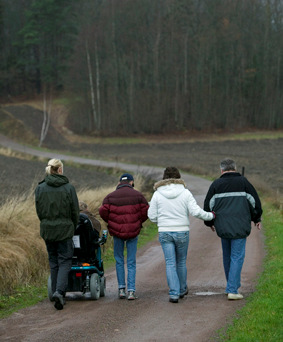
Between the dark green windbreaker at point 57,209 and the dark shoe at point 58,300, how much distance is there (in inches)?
31.0

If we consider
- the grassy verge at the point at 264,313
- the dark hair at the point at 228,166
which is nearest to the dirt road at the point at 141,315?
the grassy verge at the point at 264,313

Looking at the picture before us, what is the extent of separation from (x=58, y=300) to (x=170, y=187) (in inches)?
92.1

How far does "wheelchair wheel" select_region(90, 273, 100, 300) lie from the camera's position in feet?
30.6

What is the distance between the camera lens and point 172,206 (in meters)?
9.27

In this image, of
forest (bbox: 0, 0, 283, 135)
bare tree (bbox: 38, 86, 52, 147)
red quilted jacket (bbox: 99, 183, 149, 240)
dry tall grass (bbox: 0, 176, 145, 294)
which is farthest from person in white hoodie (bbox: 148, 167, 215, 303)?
forest (bbox: 0, 0, 283, 135)

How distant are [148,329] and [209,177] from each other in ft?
107

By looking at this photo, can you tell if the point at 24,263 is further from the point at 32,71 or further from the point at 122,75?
the point at 32,71

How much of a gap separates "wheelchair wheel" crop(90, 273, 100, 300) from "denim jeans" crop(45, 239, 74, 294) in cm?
40

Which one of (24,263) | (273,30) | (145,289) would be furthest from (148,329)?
(273,30)

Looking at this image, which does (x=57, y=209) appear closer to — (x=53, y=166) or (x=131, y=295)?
(x=53, y=166)

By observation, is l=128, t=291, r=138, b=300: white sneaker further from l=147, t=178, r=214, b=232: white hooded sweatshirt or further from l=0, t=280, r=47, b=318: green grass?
l=0, t=280, r=47, b=318: green grass

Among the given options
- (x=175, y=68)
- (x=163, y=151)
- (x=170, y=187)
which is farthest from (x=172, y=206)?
(x=175, y=68)

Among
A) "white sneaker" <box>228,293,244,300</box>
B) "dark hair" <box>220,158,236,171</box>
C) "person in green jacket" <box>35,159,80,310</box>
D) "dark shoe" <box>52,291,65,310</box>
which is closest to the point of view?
"dark shoe" <box>52,291,65,310</box>

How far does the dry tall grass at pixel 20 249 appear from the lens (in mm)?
10609
